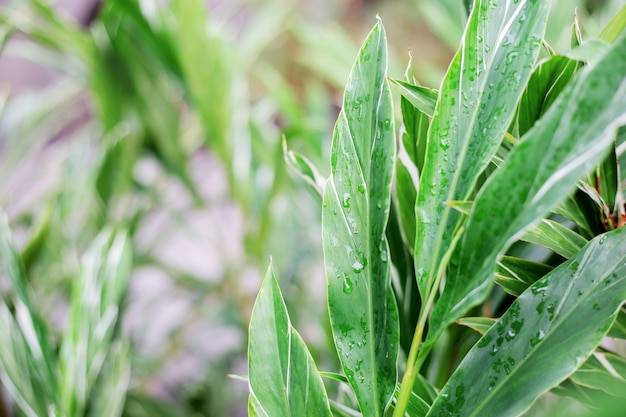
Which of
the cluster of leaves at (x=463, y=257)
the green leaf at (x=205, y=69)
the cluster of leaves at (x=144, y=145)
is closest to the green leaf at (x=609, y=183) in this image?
the cluster of leaves at (x=463, y=257)

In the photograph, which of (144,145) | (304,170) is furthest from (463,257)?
(144,145)

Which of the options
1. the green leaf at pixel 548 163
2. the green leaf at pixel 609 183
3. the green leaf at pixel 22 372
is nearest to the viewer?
the green leaf at pixel 548 163

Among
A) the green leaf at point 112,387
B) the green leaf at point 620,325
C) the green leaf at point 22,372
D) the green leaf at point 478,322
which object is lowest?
the green leaf at point 112,387

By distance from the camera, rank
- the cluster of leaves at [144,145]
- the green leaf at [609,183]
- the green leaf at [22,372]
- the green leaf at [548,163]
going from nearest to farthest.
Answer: the green leaf at [548,163], the green leaf at [609,183], the green leaf at [22,372], the cluster of leaves at [144,145]

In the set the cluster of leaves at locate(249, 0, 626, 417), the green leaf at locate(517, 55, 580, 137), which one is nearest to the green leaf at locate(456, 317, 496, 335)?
the cluster of leaves at locate(249, 0, 626, 417)

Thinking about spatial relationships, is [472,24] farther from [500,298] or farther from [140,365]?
[140,365]

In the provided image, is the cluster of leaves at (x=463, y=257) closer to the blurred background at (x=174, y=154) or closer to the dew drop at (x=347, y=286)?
the dew drop at (x=347, y=286)

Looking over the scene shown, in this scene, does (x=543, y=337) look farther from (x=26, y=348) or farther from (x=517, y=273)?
(x=26, y=348)

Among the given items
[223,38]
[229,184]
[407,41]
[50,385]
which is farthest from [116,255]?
[407,41]
